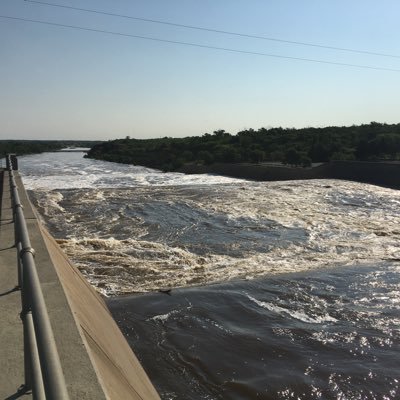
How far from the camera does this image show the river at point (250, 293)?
5.50 metres

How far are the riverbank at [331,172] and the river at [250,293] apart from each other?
12.4 meters

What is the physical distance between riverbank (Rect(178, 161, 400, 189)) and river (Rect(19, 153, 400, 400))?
40.8ft

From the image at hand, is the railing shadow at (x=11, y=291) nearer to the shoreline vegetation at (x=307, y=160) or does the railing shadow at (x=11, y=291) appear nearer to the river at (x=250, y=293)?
the river at (x=250, y=293)

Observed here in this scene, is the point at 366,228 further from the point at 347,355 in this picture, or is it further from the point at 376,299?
the point at 347,355

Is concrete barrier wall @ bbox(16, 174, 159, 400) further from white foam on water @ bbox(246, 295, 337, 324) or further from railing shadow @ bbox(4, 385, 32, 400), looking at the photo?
white foam on water @ bbox(246, 295, 337, 324)

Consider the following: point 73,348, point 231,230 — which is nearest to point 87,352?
point 73,348

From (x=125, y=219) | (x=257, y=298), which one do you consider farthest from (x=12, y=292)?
(x=125, y=219)

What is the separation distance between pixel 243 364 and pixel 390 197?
20.8 meters

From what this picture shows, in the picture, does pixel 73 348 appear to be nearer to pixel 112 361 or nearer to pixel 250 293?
pixel 112 361

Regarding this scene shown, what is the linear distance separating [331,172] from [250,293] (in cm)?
2917

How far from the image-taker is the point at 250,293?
8391 mm

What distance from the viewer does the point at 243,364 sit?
18.8 feet

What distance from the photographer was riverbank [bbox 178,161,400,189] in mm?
30658

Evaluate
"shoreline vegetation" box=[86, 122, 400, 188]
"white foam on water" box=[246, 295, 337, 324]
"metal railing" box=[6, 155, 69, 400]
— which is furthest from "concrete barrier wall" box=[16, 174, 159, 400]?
"shoreline vegetation" box=[86, 122, 400, 188]
